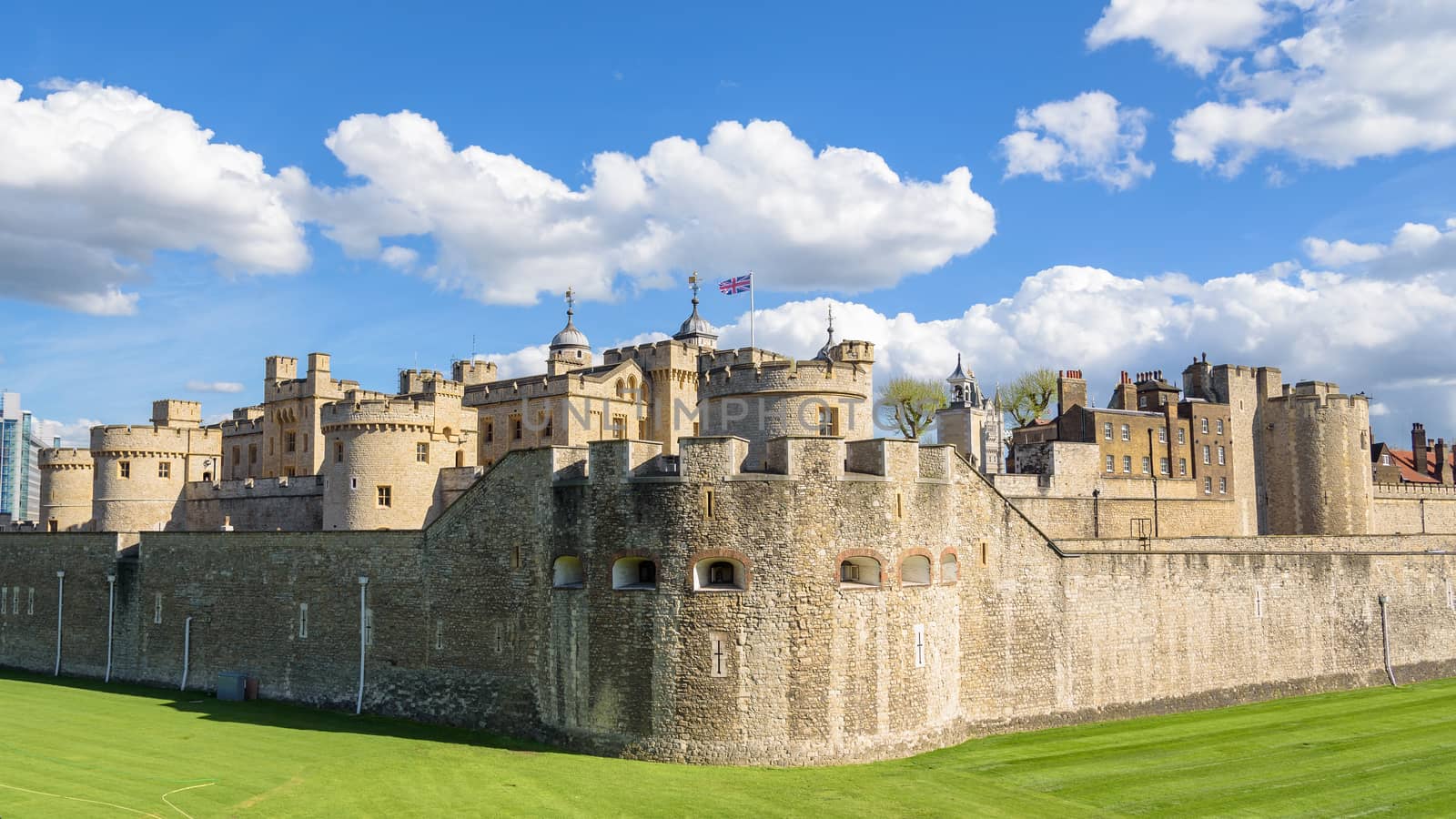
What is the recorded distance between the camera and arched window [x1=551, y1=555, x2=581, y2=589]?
87.7 ft

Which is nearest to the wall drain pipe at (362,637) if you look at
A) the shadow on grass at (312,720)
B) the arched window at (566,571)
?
the shadow on grass at (312,720)

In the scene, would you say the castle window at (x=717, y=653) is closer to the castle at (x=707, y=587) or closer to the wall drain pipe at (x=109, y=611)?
the castle at (x=707, y=587)

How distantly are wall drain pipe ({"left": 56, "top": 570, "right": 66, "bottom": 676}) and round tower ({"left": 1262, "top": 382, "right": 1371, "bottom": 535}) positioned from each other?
179 ft

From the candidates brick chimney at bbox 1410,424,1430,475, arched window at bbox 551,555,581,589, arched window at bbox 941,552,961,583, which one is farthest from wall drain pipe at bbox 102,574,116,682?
brick chimney at bbox 1410,424,1430,475

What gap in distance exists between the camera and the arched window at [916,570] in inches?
1048

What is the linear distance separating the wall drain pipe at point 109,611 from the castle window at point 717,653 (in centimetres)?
2422

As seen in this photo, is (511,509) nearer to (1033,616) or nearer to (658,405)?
(1033,616)

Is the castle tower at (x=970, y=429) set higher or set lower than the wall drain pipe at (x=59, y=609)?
higher

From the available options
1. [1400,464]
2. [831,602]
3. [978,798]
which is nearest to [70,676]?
[831,602]

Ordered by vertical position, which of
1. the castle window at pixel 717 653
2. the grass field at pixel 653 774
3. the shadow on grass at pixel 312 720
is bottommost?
the grass field at pixel 653 774

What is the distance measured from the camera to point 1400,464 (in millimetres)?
76938

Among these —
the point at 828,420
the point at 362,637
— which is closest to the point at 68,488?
the point at 362,637

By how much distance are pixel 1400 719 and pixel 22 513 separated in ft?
713

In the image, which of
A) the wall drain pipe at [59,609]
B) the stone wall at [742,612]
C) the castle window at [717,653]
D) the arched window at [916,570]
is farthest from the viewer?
the wall drain pipe at [59,609]
